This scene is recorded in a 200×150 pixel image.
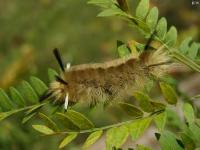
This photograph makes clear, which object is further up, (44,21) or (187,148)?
(187,148)

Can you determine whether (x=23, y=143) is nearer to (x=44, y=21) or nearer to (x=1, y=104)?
(x=1, y=104)

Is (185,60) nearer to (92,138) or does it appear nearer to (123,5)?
(123,5)

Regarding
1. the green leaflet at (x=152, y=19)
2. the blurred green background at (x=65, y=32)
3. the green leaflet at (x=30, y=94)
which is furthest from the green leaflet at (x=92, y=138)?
the blurred green background at (x=65, y=32)

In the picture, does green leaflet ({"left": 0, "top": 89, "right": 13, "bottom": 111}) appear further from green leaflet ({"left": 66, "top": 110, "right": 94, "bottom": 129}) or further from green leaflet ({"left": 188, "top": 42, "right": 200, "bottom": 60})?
green leaflet ({"left": 188, "top": 42, "right": 200, "bottom": 60})

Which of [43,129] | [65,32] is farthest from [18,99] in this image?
[65,32]

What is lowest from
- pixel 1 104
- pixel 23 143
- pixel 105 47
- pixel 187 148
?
pixel 105 47

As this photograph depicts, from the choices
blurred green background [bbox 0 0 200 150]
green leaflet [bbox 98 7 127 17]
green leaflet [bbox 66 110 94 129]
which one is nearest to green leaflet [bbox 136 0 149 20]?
green leaflet [bbox 98 7 127 17]

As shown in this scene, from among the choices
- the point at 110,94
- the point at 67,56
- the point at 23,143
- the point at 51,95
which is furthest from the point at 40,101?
the point at 67,56

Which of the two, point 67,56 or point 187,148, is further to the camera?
point 67,56
